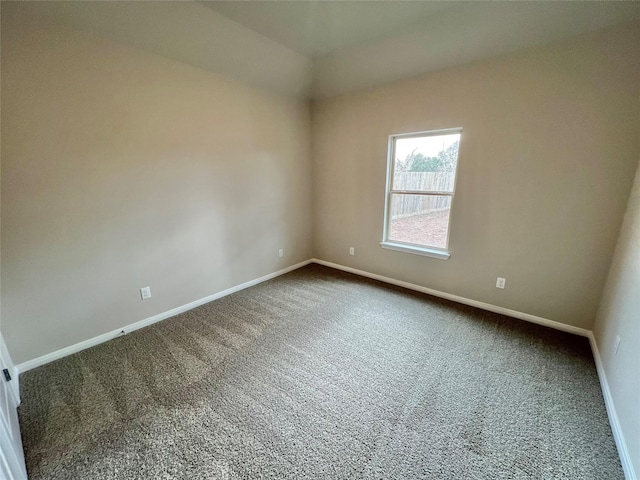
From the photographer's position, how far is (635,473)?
1.16m

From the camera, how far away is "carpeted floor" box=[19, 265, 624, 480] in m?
1.29

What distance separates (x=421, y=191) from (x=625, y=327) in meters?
1.96

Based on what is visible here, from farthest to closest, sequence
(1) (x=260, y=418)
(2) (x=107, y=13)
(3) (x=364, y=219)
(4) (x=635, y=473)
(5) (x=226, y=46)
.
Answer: (3) (x=364, y=219) < (5) (x=226, y=46) < (2) (x=107, y=13) < (1) (x=260, y=418) < (4) (x=635, y=473)

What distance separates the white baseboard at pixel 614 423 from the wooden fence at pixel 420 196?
1747 mm

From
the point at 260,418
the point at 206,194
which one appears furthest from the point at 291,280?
the point at 260,418

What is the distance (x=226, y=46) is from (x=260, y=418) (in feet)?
9.98

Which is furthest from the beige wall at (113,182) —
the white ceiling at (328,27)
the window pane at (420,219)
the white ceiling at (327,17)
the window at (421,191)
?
the window pane at (420,219)

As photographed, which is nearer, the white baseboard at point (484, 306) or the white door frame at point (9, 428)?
the white door frame at point (9, 428)

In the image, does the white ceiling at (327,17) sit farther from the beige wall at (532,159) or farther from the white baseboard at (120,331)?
the white baseboard at (120,331)

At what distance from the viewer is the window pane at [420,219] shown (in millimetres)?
2920

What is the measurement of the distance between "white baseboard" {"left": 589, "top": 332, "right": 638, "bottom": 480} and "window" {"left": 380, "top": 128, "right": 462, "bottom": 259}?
1.42 meters

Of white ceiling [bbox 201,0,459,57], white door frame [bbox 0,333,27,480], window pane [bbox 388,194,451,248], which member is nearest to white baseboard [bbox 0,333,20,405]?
white door frame [bbox 0,333,27,480]

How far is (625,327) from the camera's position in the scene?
1.58 metres

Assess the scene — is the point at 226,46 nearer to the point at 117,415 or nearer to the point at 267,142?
the point at 267,142
